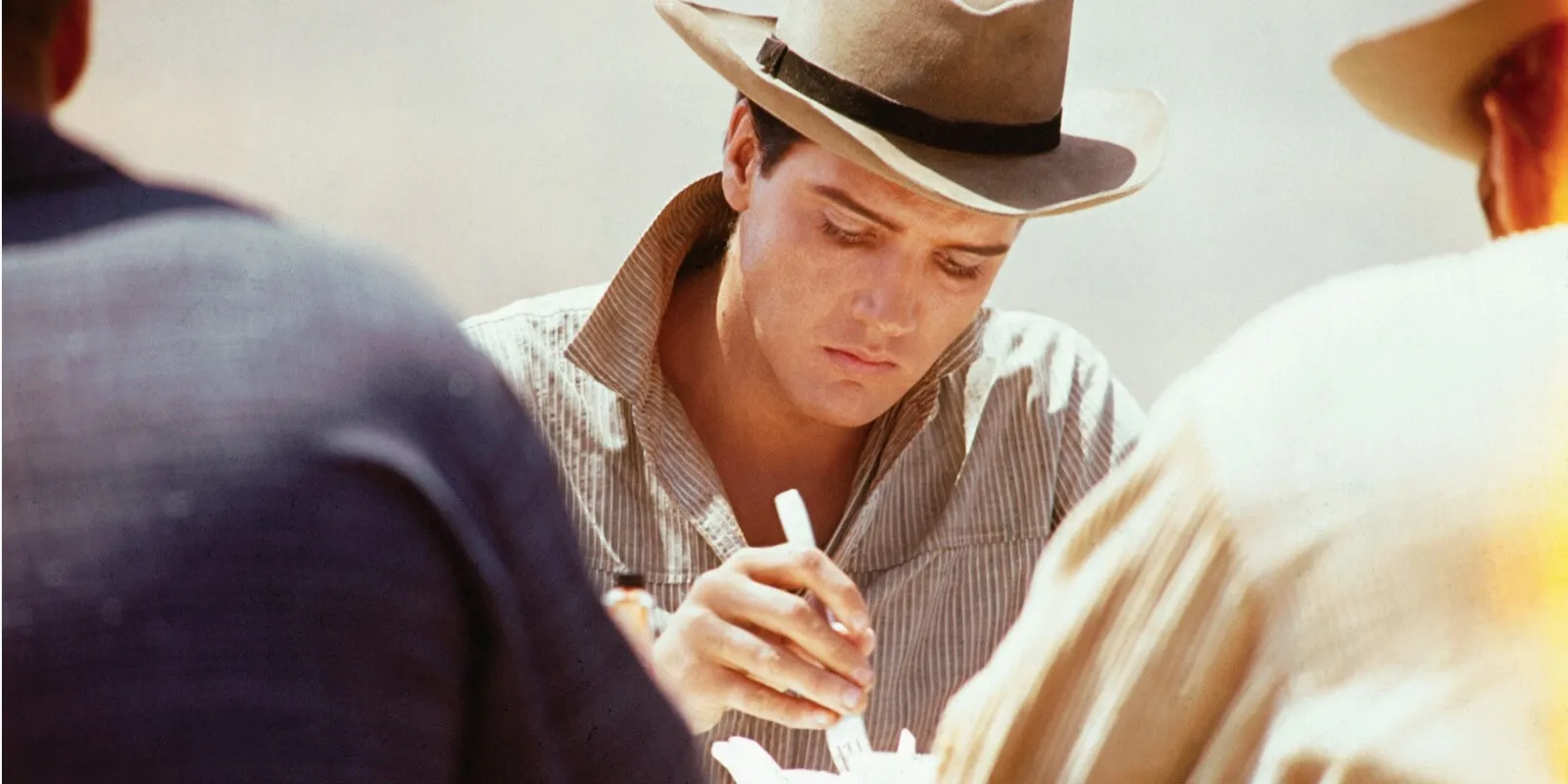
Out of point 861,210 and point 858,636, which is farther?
point 861,210

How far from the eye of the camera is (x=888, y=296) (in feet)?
5.00

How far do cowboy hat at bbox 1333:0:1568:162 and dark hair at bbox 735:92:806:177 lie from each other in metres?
0.53

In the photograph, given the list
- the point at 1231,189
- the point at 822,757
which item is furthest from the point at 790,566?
the point at 1231,189

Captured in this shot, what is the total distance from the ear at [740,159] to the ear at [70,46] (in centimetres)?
103

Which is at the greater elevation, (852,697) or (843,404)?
(843,404)

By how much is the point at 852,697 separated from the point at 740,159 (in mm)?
648

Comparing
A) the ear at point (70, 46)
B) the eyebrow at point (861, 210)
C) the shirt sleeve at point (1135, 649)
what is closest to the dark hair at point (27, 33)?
the ear at point (70, 46)

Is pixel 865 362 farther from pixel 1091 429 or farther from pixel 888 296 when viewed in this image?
pixel 1091 429

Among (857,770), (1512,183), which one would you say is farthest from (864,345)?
(1512,183)

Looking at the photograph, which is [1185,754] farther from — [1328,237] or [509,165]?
[1328,237]

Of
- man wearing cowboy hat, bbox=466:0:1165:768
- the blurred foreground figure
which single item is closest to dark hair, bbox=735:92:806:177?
man wearing cowboy hat, bbox=466:0:1165:768

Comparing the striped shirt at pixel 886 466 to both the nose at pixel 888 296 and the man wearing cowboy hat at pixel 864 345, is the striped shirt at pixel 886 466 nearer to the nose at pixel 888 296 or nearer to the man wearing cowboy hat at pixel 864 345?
the man wearing cowboy hat at pixel 864 345

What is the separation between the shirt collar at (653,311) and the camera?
1615 millimetres

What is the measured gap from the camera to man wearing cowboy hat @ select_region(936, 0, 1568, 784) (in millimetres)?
645
